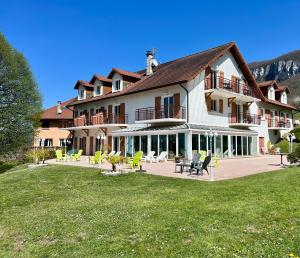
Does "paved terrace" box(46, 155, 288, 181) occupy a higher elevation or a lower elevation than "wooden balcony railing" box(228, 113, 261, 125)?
lower

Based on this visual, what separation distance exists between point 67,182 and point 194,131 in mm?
12380

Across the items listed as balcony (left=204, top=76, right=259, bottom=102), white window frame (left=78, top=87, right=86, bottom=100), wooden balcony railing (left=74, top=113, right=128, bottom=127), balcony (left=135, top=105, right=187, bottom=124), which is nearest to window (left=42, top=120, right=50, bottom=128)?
white window frame (left=78, top=87, right=86, bottom=100)

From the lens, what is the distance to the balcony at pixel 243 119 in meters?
29.6

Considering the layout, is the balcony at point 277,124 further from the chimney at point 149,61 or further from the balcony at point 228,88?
the chimney at point 149,61

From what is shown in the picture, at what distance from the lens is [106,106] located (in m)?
33.1

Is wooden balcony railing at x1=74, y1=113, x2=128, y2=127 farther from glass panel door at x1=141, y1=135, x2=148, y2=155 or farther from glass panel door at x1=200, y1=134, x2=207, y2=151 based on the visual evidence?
glass panel door at x1=200, y1=134, x2=207, y2=151

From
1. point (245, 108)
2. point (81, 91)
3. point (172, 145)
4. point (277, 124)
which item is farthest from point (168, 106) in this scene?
point (277, 124)

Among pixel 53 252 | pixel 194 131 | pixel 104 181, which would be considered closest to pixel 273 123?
A: pixel 194 131

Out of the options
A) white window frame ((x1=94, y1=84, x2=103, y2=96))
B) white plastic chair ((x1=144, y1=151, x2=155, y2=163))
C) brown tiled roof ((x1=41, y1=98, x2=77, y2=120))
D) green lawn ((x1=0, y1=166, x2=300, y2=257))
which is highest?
white window frame ((x1=94, y1=84, x2=103, y2=96))

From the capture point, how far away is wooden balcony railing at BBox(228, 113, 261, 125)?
97.8ft

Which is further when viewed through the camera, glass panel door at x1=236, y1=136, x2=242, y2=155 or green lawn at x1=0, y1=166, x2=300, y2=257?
glass panel door at x1=236, y1=136, x2=242, y2=155

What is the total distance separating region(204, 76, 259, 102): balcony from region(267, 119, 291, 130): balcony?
7.27 m

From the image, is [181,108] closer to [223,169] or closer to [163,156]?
[163,156]

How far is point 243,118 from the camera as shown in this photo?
3162 centimetres
